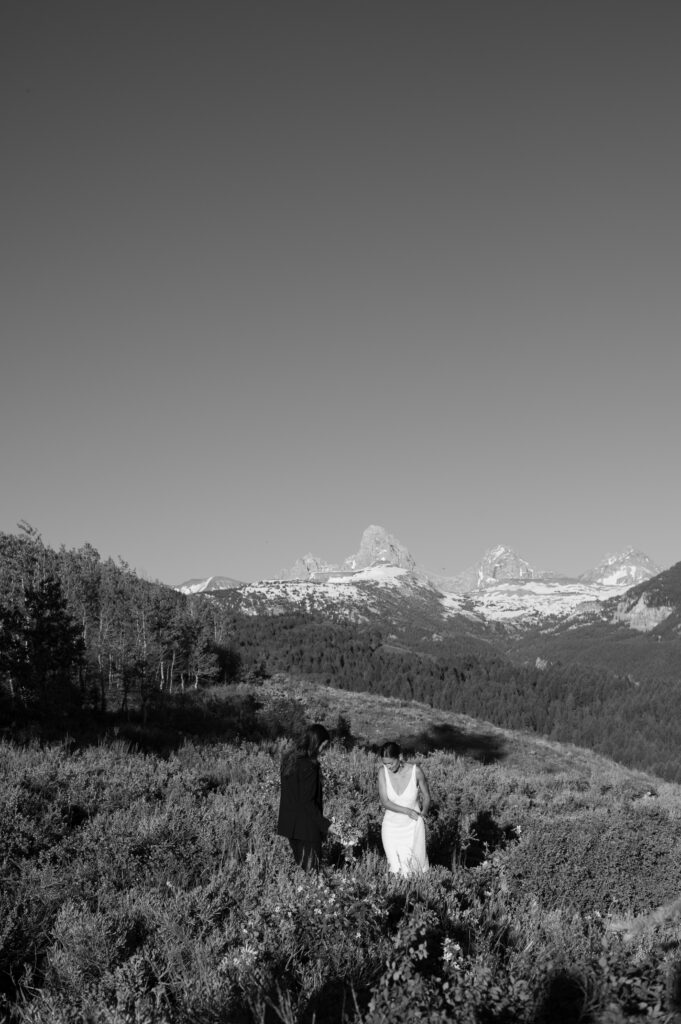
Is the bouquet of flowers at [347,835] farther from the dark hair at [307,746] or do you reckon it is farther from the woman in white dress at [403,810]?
the dark hair at [307,746]

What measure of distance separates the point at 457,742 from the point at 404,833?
127 feet

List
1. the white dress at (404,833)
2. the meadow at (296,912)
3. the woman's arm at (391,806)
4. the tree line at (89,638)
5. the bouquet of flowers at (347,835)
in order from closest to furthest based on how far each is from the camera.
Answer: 1. the meadow at (296,912)
2. the bouquet of flowers at (347,835)
3. the white dress at (404,833)
4. the woman's arm at (391,806)
5. the tree line at (89,638)

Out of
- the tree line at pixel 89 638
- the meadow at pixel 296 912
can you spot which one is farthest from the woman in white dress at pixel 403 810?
the tree line at pixel 89 638

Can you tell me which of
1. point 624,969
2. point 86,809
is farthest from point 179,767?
point 624,969

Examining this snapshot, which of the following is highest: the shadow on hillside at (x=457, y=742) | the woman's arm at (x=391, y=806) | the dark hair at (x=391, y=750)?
the dark hair at (x=391, y=750)

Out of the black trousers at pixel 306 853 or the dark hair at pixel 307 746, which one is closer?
the black trousers at pixel 306 853

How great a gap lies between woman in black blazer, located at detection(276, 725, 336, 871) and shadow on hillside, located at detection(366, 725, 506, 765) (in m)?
31.2

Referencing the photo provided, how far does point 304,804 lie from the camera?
24.6ft

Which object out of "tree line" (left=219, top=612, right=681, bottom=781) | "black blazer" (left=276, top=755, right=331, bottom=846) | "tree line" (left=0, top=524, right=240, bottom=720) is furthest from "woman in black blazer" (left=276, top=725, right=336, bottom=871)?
"tree line" (left=219, top=612, right=681, bottom=781)

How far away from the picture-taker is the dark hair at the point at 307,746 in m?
7.80

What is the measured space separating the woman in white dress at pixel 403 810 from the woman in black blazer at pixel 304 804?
0.81 metres

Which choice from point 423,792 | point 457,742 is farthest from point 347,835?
point 457,742

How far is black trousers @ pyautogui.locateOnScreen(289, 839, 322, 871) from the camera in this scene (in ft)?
A: 23.3

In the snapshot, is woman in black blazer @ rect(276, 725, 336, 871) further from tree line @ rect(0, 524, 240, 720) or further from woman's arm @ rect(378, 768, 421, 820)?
tree line @ rect(0, 524, 240, 720)
